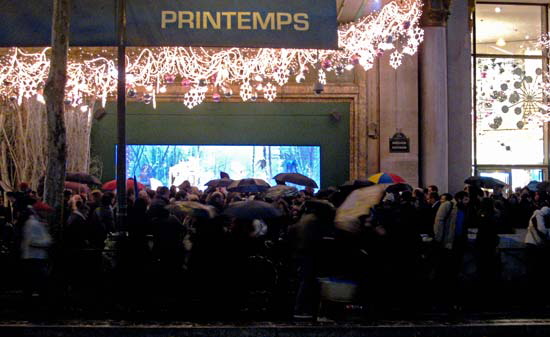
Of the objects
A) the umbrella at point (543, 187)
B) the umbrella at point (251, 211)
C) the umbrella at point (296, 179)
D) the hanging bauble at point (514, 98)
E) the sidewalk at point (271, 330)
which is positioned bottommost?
the sidewalk at point (271, 330)

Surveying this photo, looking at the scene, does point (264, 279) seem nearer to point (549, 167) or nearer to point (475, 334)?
point (475, 334)

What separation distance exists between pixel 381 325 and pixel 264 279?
9.03ft

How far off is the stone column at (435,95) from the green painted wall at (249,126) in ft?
9.89

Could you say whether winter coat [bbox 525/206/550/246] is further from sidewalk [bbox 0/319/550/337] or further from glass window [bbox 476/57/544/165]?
glass window [bbox 476/57/544/165]

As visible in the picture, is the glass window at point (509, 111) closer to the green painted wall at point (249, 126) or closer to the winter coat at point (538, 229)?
the green painted wall at point (249, 126)

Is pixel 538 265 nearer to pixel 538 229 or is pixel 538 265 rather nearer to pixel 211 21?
pixel 538 229

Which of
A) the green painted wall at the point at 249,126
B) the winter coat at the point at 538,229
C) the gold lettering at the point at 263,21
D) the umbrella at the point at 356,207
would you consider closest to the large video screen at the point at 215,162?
the green painted wall at the point at 249,126

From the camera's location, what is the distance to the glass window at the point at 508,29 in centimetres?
2927

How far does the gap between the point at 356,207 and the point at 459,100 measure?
16.7 meters

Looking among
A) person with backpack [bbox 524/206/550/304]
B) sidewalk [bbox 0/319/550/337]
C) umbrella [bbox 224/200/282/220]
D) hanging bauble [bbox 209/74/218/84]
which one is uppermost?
hanging bauble [bbox 209/74/218/84]

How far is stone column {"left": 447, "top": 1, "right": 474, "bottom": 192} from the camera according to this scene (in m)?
26.0

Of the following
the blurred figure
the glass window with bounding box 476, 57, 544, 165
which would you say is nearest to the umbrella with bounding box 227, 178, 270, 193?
the blurred figure

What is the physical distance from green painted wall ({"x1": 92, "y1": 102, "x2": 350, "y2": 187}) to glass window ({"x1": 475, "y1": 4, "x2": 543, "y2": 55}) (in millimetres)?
6698

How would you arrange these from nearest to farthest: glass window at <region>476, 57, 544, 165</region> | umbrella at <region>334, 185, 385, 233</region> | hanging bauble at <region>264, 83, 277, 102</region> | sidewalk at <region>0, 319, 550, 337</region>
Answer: sidewalk at <region>0, 319, 550, 337</region> < umbrella at <region>334, 185, 385, 233</region> < hanging bauble at <region>264, 83, 277, 102</region> < glass window at <region>476, 57, 544, 165</region>
